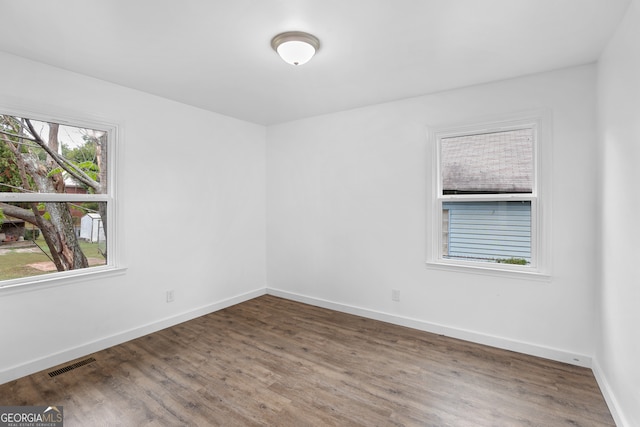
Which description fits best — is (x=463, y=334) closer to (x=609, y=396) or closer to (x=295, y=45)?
(x=609, y=396)

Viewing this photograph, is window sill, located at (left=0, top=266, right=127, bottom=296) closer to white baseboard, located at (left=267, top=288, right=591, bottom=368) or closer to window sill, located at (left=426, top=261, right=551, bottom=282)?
white baseboard, located at (left=267, top=288, right=591, bottom=368)

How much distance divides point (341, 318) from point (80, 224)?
9.48ft

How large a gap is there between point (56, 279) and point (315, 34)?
2.91m

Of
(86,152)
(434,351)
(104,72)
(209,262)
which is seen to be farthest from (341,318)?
(104,72)

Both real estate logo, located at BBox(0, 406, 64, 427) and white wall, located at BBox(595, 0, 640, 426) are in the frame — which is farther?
real estate logo, located at BBox(0, 406, 64, 427)

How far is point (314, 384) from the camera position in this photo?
8.02 feet

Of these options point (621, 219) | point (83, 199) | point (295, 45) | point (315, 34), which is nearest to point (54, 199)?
point (83, 199)

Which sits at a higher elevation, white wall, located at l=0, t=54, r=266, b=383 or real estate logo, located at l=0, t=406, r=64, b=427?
white wall, located at l=0, t=54, r=266, b=383

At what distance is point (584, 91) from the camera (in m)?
2.65

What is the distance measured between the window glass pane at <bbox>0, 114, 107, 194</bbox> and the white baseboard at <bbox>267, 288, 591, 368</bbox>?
282 centimetres

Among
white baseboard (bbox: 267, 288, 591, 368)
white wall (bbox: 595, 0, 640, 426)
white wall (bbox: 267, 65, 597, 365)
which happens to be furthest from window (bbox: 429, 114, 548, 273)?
white baseboard (bbox: 267, 288, 591, 368)

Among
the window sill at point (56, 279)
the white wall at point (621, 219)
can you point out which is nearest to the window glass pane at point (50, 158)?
the window sill at point (56, 279)

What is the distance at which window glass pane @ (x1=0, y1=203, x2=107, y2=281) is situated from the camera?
8.48 feet

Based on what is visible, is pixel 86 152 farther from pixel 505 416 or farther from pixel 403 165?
pixel 505 416
